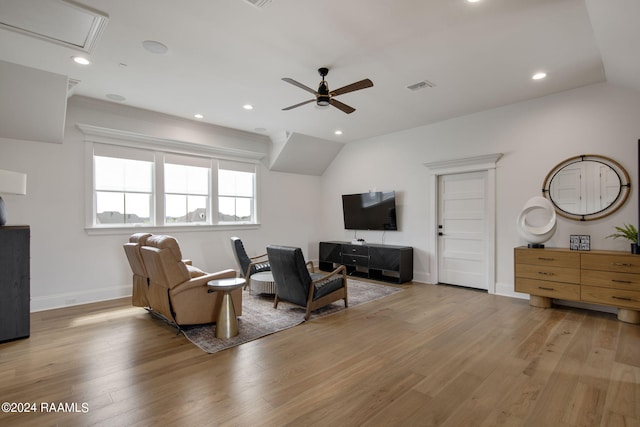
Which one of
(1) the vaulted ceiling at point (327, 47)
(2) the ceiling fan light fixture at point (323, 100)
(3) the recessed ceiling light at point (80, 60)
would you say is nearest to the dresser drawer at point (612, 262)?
(1) the vaulted ceiling at point (327, 47)

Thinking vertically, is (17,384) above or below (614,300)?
below

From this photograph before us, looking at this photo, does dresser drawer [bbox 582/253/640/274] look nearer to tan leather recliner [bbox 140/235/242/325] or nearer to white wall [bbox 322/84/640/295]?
white wall [bbox 322/84/640/295]

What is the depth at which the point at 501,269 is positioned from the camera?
4.98m

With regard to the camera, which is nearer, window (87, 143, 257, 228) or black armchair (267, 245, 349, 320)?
black armchair (267, 245, 349, 320)

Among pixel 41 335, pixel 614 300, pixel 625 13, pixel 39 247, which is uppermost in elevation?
pixel 625 13

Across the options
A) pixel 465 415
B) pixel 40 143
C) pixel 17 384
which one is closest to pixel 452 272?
pixel 465 415

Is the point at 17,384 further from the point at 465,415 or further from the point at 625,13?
the point at 625,13

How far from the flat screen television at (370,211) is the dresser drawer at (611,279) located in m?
3.13

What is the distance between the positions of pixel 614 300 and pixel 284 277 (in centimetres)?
404

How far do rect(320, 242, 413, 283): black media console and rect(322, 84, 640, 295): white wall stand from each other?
15.6 inches

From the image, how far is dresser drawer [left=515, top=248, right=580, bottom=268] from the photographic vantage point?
3.91 metres

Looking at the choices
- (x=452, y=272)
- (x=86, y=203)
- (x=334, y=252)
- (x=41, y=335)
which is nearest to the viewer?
(x=41, y=335)

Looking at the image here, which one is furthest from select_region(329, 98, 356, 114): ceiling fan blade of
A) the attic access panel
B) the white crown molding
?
the white crown molding

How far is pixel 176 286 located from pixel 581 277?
497 cm
